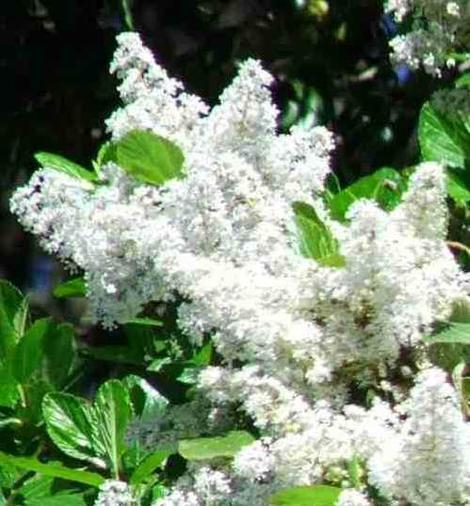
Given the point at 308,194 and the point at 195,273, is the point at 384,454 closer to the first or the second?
the point at 195,273

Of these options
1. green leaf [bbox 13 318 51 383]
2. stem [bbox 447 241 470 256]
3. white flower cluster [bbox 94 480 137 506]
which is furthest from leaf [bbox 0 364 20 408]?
stem [bbox 447 241 470 256]

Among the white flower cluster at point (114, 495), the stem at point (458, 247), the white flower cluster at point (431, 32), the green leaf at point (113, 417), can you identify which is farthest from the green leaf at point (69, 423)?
the white flower cluster at point (431, 32)

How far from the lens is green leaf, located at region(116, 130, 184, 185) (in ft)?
4.93

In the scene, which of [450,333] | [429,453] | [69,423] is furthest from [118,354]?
[429,453]

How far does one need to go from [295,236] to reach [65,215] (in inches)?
8.8

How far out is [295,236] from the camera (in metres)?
1.44

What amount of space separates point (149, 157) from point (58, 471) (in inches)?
11.8

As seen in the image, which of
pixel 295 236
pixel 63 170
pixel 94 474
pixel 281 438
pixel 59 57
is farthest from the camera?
pixel 59 57

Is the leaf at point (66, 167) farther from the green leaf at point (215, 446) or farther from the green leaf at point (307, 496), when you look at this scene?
the green leaf at point (307, 496)

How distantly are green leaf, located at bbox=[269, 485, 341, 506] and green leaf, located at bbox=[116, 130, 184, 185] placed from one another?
36 centimetres

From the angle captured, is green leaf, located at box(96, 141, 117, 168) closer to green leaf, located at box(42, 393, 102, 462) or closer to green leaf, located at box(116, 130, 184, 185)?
green leaf, located at box(116, 130, 184, 185)

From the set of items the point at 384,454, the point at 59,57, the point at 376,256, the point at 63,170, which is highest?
the point at 59,57

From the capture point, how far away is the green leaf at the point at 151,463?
1.46m

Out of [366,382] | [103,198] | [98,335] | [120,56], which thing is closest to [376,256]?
[366,382]
